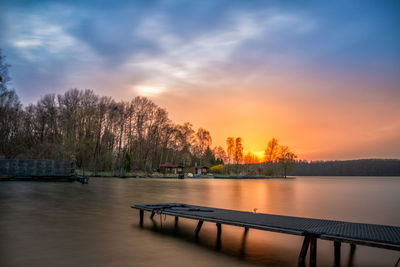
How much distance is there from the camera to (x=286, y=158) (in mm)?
112250

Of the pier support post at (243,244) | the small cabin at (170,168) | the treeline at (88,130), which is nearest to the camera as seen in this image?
the pier support post at (243,244)

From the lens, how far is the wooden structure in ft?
146

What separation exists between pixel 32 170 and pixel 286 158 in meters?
86.2

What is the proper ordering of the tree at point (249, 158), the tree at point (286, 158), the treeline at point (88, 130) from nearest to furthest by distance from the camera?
1. the treeline at point (88, 130)
2. the tree at point (286, 158)
3. the tree at point (249, 158)

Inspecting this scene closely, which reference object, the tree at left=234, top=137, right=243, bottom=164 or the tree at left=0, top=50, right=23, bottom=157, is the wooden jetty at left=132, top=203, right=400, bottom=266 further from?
the tree at left=234, top=137, right=243, bottom=164

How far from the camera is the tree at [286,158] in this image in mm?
111375

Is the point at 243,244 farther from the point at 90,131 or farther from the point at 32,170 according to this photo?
the point at 90,131

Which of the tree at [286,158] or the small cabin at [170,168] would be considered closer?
the small cabin at [170,168]

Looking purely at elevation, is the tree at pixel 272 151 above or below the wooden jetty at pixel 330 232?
above

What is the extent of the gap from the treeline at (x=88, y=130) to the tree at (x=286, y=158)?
44.6 m

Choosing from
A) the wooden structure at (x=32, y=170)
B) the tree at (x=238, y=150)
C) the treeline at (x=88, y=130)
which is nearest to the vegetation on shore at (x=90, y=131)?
the treeline at (x=88, y=130)

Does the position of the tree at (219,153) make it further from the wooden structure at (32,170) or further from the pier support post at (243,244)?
the pier support post at (243,244)

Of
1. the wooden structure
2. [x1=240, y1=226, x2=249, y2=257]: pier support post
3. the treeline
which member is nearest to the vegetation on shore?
the treeline

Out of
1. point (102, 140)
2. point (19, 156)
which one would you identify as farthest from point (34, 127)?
point (102, 140)
